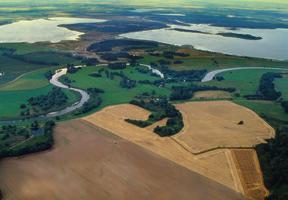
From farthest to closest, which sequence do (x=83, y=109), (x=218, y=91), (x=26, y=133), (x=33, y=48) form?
(x=33, y=48) < (x=218, y=91) < (x=83, y=109) < (x=26, y=133)

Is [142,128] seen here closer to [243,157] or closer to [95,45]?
[243,157]

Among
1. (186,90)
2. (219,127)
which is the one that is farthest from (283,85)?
(219,127)

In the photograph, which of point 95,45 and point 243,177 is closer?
point 243,177

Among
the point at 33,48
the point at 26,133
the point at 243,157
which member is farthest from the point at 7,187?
the point at 33,48

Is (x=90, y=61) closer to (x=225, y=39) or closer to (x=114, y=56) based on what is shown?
(x=114, y=56)

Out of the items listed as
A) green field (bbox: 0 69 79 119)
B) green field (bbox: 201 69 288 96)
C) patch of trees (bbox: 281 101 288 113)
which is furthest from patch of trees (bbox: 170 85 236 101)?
green field (bbox: 0 69 79 119)

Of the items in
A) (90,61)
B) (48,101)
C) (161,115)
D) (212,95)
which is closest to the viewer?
(161,115)
